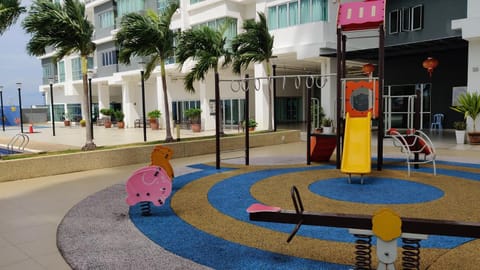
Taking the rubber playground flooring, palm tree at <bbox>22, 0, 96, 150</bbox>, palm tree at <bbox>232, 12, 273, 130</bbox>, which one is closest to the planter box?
the rubber playground flooring

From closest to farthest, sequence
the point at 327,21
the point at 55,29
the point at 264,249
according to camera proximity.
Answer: the point at 264,249, the point at 55,29, the point at 327,21

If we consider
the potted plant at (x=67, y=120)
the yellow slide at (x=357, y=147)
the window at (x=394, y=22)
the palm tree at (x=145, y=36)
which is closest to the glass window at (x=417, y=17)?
the window at (x=394, y=22)

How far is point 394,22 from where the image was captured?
2062 centimetres

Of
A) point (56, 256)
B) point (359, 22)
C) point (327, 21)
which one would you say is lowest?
point (56, 256)

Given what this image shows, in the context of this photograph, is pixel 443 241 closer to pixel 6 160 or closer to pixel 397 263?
pixel 397 263

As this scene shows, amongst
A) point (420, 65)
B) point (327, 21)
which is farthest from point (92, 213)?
point (420, 65)

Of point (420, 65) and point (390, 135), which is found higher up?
point (420, 65)

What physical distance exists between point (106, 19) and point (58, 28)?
25.8m

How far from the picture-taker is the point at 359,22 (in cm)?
970

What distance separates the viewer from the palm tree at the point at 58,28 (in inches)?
420

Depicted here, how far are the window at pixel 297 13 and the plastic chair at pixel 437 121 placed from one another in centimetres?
852

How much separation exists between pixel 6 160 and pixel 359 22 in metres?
9.54

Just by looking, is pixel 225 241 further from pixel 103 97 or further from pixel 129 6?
pixel 103 97

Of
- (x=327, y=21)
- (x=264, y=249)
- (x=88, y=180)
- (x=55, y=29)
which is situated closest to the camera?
(x=264, y=249)
